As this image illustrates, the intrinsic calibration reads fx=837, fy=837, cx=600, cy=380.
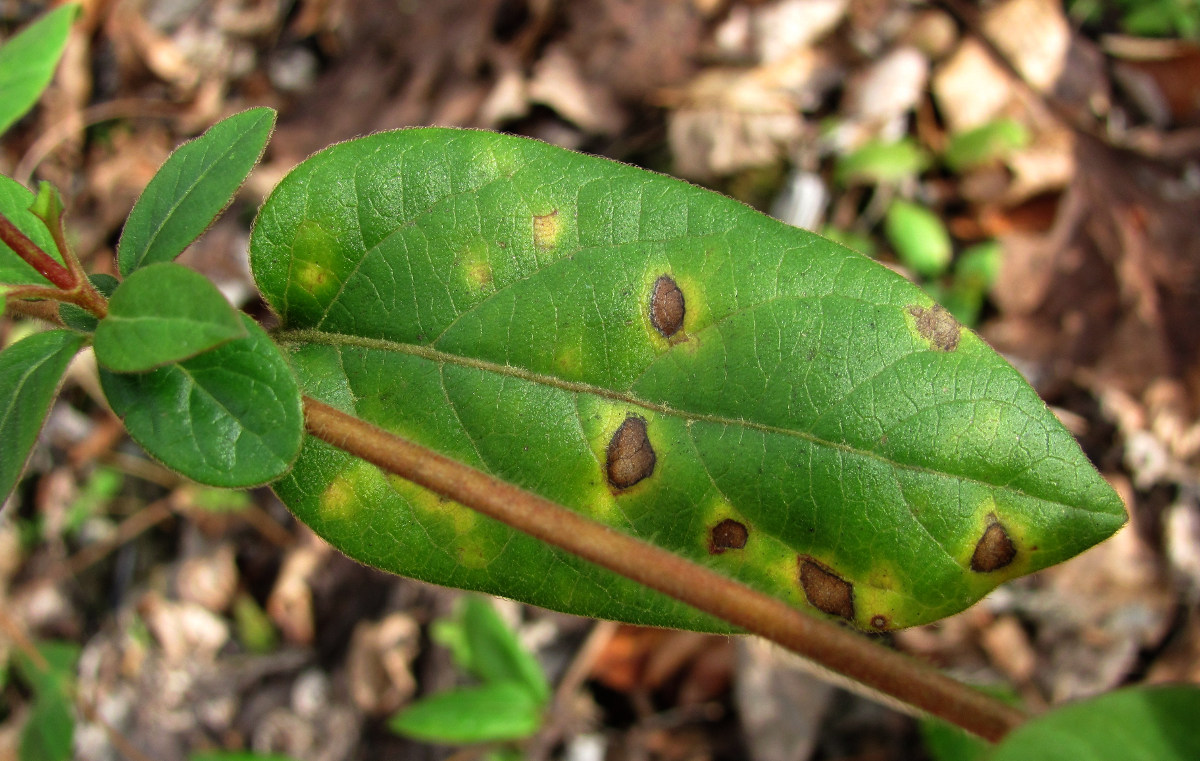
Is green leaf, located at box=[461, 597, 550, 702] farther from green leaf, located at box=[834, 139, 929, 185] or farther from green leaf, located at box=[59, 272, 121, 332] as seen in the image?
green leaf, located at box=[834, 139, 929, 185]

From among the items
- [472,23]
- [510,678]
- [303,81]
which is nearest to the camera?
[510,678]

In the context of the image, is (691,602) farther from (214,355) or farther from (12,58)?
(12,58)

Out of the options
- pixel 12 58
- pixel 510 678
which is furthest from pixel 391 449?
pixel 510 678

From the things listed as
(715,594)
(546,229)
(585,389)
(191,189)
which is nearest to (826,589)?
(715,594)

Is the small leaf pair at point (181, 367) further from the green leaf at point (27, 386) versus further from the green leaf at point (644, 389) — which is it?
the green leaf at point (644, 389)

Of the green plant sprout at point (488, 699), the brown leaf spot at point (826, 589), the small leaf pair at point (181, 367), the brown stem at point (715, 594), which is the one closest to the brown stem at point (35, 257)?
the small leaf pair at point (181, 367)

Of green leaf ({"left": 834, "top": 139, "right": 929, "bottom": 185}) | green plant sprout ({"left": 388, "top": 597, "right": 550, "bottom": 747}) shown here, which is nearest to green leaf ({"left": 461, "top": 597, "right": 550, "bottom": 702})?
green plant sprout ({"left": 388, "top": 597, "right": 550, "bottom": 747})

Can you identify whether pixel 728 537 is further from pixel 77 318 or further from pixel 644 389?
pixel 77 318

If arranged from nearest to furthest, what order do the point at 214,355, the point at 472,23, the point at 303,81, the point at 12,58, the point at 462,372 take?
the point at 214,355 → the point at 462,372 → the point at 12,58 → the point at 472,23 → the point at 303,81
